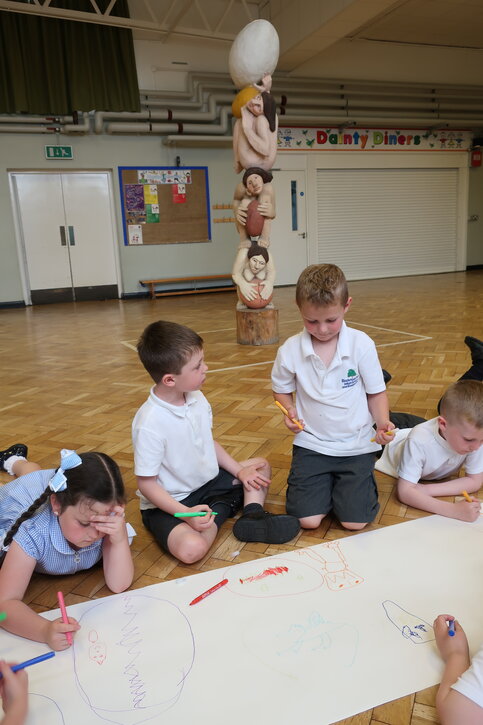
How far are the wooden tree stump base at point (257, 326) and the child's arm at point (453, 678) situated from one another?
3.40m

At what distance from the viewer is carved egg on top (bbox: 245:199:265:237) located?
443 cm

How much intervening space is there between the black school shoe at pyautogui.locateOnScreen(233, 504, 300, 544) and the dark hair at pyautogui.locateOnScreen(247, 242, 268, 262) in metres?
3.13

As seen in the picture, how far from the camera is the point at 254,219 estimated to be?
443 cm

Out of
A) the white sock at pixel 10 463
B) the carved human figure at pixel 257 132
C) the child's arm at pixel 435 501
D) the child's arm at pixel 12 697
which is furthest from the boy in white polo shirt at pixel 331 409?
the carved human figure at pixel 257 132

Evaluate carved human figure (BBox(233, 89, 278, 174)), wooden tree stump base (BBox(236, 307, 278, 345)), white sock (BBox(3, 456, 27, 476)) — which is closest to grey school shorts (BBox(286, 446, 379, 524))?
white sock (BBox(3, 456, 27, 476))

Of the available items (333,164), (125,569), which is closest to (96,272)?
(333,164)

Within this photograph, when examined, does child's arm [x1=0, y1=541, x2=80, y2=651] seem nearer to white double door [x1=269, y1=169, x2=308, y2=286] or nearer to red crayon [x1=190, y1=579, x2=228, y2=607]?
red crayon [x1=190, y1=579, x2=228, y2=607]

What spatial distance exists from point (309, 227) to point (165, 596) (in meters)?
8.55

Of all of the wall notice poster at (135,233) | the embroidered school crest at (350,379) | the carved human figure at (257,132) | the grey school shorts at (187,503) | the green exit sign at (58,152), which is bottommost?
the grey school shorts at (187,503)

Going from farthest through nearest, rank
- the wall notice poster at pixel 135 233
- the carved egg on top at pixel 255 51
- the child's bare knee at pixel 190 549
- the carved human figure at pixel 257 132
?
the wall notice poster at pixel 135 233
the carved human figure at pixel 257 132
the carved egg on top at pixel 255 51
the child's bare knee at pixel 190 549

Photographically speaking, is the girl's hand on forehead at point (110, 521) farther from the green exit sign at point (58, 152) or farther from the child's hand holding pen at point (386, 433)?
the green exit sign at point (58, 152)

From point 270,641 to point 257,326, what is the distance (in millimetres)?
3390

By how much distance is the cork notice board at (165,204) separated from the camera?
825cm

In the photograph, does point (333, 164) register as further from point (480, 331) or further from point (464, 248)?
point (480, 331)
